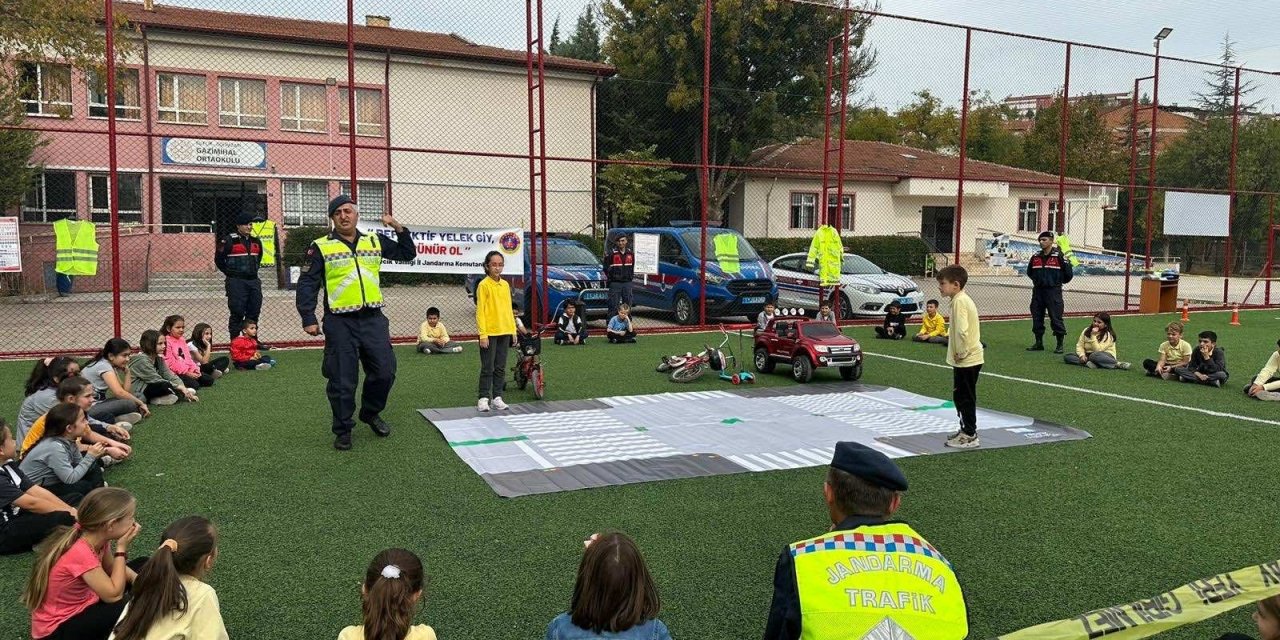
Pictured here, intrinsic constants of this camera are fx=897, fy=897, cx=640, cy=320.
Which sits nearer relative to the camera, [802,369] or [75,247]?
[802,369]

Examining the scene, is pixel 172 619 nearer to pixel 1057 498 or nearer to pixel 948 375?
pixel 1057 498

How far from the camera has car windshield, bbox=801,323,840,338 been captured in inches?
420

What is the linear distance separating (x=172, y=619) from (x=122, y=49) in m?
16.2

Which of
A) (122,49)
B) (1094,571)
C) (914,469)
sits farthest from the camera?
(122,49)

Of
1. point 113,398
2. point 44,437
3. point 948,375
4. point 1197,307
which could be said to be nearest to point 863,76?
point 1197,307

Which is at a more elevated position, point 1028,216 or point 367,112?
point 367,112

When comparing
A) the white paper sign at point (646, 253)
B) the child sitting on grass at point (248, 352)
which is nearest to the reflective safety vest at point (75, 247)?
the child sitting on grass at point (248, 352)

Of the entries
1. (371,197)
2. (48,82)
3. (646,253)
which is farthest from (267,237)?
(371,197)

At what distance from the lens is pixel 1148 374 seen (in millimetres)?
11227

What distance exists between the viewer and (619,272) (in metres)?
14.8

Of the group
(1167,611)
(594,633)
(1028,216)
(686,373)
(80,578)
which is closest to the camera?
(594,633)

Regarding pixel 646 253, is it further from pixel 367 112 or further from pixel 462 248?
pixel 367 112

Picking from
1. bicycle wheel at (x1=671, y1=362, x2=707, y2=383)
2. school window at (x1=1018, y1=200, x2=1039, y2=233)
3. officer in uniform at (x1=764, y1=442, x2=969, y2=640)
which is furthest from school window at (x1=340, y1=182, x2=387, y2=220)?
school window at (x1=1018, y1=200, x2=1039, y2=233)

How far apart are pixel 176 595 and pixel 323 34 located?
80.7 feet
